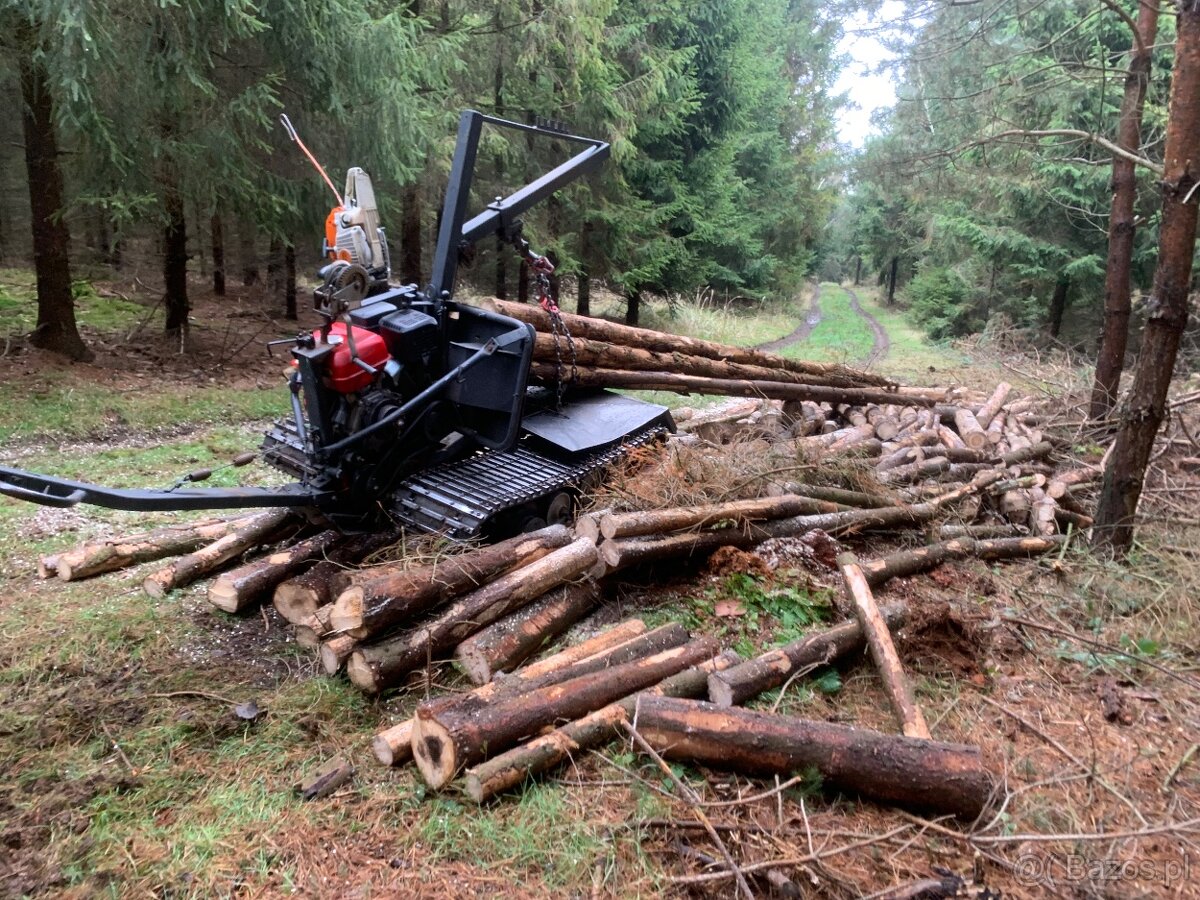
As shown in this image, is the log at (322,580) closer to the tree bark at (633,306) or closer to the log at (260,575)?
the log at (260,575)

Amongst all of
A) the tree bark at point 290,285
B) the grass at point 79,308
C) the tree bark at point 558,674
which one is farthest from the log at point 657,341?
the tree bark at point 290,285

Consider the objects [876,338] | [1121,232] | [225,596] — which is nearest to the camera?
[225,596]

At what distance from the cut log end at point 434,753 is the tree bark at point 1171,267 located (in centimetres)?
511

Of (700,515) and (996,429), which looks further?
(996,429)

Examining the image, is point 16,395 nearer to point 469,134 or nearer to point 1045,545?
point 469,134

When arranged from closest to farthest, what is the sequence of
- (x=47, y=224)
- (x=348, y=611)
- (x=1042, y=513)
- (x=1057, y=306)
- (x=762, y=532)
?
(x=348, y=611), (x=762, y=532), (x=1042, y=513), (x=47, y=224), (x=1057, y=306)

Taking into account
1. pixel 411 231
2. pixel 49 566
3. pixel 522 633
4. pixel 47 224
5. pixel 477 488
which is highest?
pixel 411 231

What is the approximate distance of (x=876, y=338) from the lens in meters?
24.6

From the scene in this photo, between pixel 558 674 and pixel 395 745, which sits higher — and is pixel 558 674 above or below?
above

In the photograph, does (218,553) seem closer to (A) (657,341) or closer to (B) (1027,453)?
(A) (657,341)

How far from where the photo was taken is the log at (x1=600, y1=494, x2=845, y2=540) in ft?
14.5

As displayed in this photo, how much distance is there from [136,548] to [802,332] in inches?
836

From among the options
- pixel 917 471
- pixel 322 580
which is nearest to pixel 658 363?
pixel 917 471

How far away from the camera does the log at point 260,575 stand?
436 centimetres
